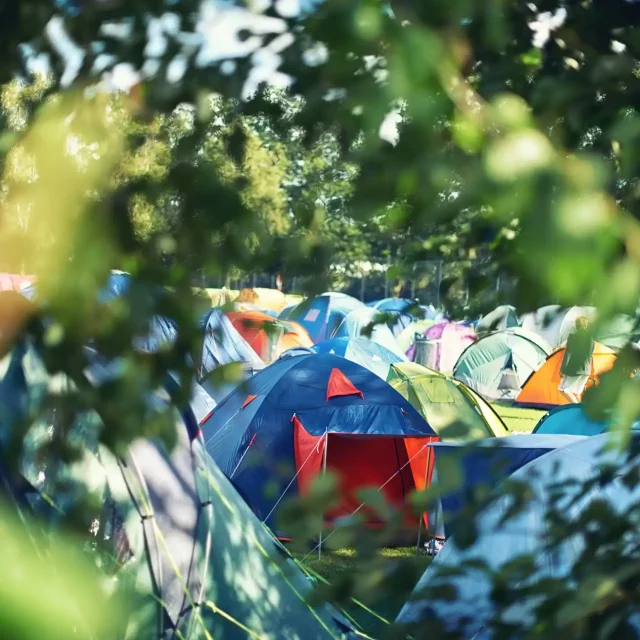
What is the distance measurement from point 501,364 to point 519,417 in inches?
80.6

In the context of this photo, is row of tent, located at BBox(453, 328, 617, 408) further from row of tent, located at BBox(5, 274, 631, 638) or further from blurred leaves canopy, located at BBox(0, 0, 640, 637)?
blurred leaves canopy, located at BBox(0, 0, 640, 637)

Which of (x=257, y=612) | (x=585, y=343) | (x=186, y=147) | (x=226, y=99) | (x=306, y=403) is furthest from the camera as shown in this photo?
(x=306, y=403)

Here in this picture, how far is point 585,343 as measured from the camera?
0.78m

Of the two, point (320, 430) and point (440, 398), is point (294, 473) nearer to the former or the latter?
point (320, 430)

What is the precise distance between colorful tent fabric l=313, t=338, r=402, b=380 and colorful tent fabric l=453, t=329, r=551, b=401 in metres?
2.76

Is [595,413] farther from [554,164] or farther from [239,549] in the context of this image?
[239,549]

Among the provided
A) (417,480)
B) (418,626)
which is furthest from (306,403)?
(418,626)

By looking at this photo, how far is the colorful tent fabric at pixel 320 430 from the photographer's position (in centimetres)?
668

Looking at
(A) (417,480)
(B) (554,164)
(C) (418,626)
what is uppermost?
(B) (554,164)

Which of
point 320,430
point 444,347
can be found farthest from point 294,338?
point 320,430

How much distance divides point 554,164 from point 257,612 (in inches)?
127

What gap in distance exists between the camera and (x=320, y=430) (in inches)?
264

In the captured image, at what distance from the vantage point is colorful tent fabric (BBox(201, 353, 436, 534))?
6676mm

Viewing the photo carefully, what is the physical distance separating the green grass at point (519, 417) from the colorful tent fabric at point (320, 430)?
4.92 metres
